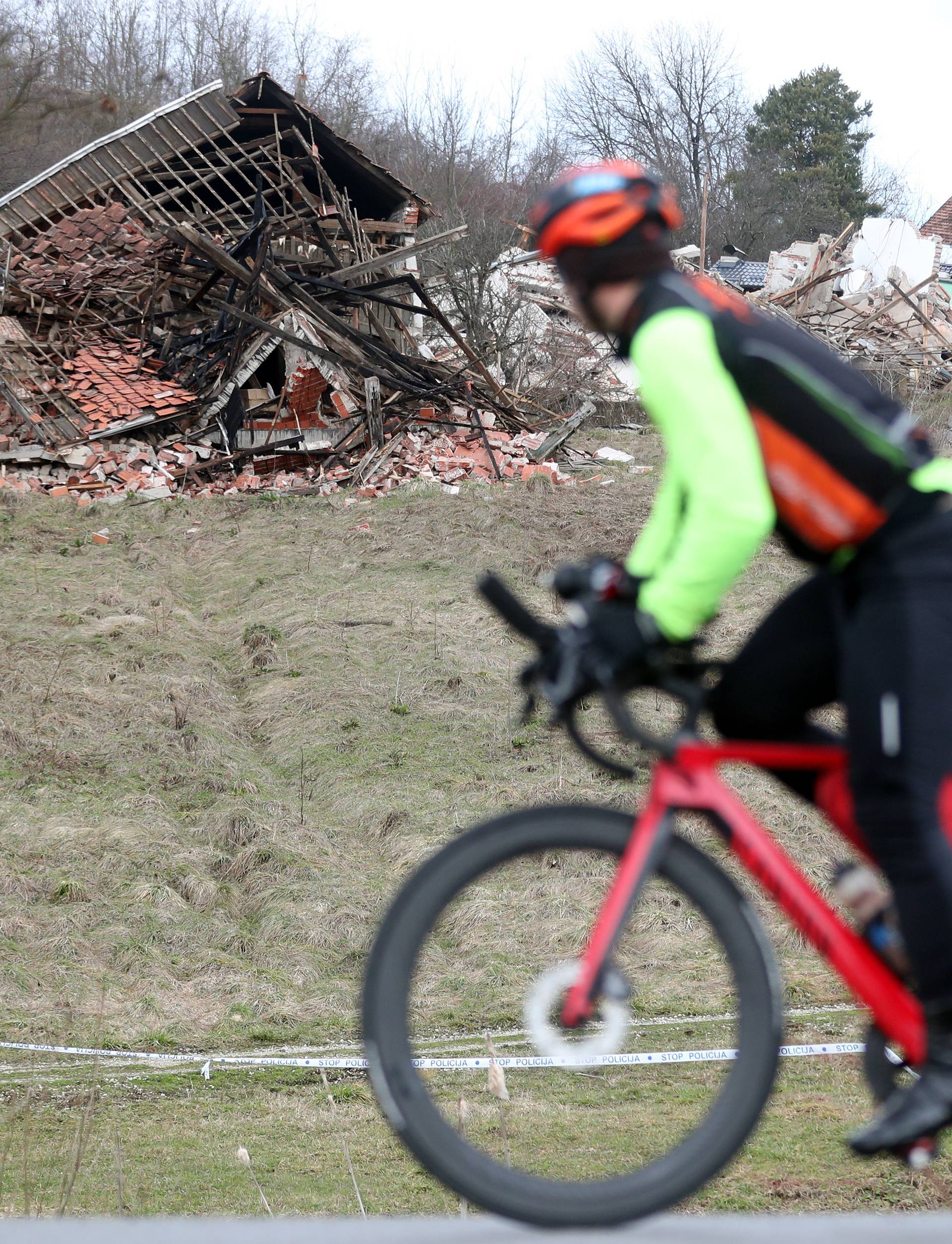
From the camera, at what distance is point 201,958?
828 cm

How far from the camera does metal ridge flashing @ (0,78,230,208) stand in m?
21.5

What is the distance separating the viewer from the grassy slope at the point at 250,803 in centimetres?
667

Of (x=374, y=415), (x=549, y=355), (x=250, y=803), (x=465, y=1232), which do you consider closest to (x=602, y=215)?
(x=465, y=1232)

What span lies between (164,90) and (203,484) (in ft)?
98.6

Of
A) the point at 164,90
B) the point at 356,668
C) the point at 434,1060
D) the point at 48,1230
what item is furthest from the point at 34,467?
A: the point at 164,90

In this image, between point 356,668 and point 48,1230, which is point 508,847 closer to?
point 48,1230

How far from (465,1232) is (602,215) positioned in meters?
1.96

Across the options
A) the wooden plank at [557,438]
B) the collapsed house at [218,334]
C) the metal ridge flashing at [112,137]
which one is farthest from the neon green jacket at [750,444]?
the metal ridge flashing at [112,137]

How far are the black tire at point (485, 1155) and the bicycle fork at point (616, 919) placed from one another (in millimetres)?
43

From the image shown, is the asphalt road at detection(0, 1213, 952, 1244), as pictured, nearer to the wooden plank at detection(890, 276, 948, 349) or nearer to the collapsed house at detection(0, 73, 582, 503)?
the collapsed house at detection(0, 73, 582, 503)

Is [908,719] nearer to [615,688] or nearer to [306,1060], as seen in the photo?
[615,688]

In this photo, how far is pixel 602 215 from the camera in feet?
7.25

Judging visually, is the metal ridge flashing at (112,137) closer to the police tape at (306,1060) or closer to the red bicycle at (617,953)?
the police tape at (306,1060)

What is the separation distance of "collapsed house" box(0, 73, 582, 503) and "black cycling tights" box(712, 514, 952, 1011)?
1727 cm
